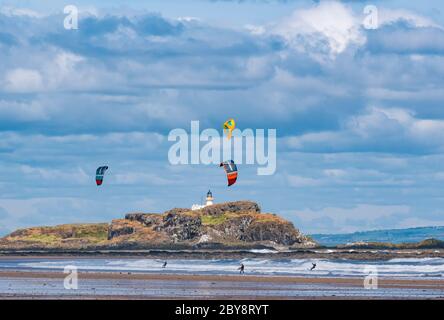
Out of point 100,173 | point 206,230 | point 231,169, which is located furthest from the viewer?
point 206,230

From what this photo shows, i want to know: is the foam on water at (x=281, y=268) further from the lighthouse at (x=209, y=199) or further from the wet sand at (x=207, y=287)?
the lighthouse at (x=209, y=199)

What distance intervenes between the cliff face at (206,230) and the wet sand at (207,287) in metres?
90.0

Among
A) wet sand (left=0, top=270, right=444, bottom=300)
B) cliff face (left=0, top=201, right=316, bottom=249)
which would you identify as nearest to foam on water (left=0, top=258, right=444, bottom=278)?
wet sand (left=0, top=270, right=444, bottom=300)

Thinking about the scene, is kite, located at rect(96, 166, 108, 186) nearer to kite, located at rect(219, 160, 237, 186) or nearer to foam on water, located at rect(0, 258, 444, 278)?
foam on water, located at rect(0, 258, 444, 278)

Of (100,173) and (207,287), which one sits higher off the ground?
(100,173)

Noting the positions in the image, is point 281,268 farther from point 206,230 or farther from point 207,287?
point 206,230

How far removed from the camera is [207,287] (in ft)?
166

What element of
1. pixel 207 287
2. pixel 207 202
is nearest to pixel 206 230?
pixel 207 202

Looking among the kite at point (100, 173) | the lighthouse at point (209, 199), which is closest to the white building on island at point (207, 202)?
the lighthouse at point (209, 199)

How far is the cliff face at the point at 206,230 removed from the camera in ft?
504

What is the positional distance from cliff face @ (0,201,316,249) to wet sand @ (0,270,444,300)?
90.0 meters

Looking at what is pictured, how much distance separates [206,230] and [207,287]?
10472cm
